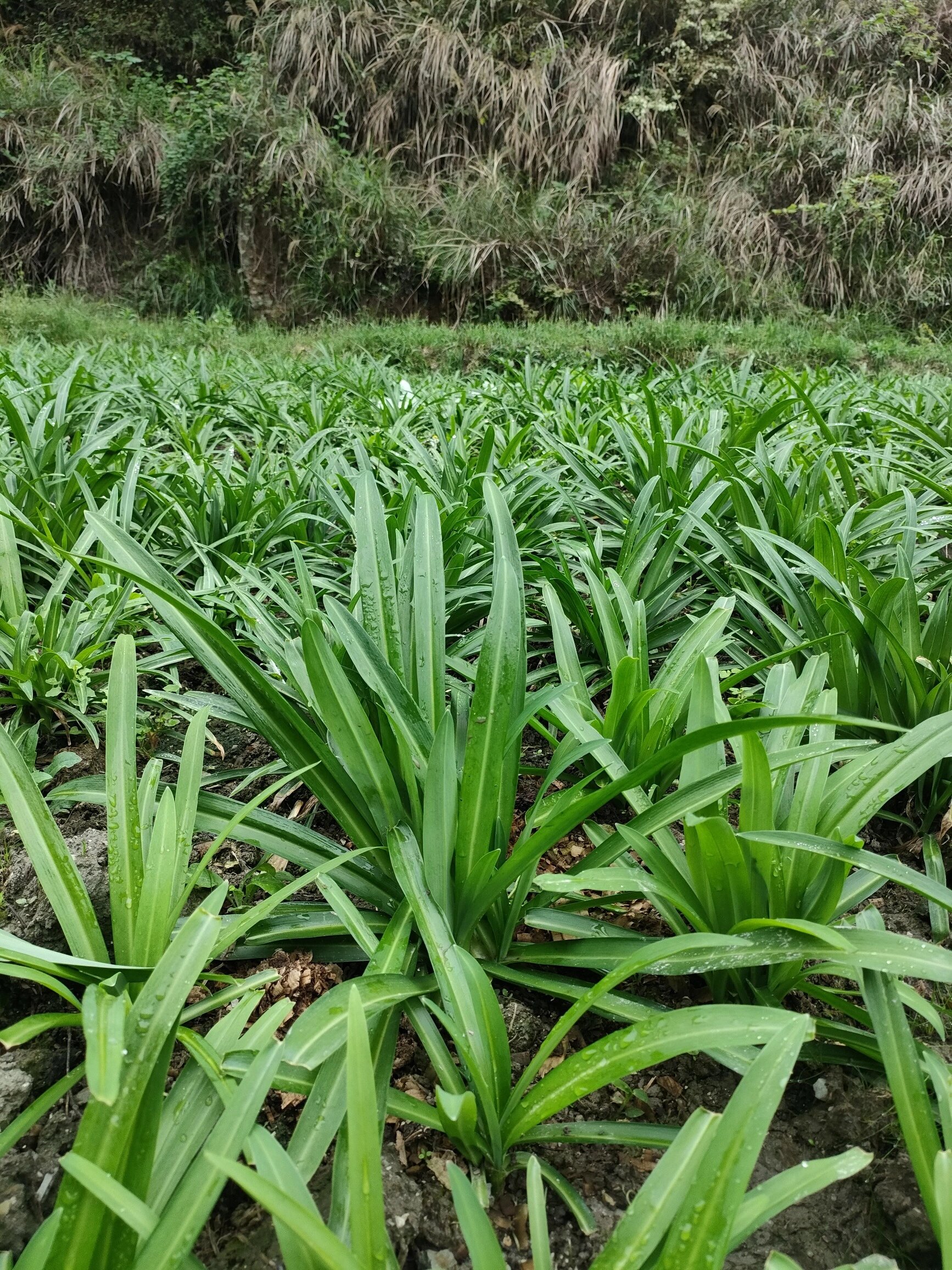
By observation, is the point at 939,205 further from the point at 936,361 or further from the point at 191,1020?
the point at 191,1020

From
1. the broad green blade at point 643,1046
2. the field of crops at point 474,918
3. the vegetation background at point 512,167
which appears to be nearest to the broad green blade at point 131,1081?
the field of crops at point 474,918

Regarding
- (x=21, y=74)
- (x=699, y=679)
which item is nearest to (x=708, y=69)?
(x=21, y=74)

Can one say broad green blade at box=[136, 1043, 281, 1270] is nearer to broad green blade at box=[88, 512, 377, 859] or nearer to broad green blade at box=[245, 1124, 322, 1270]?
broad green blade at box=[245, 1124, 322, 1270]

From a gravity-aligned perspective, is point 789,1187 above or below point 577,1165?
above

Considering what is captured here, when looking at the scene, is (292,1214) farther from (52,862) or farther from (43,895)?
(43,895)

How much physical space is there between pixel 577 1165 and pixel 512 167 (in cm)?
952

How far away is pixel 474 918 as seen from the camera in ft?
2.87

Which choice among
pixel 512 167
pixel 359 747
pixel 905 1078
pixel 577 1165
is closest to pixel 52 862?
pixel 359 747

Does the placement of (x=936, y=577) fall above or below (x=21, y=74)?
below

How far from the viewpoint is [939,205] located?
7.82 m

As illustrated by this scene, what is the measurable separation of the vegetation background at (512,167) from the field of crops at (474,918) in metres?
6.70

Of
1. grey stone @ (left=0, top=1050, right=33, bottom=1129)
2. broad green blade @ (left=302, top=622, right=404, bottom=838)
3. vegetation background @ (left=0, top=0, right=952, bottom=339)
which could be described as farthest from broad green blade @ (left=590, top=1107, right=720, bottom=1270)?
vegetation background @ (left=0, top=0, right=952, bottom=339)

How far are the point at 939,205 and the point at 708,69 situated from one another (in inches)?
121

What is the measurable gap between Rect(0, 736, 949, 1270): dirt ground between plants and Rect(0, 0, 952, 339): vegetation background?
24.0 feet
